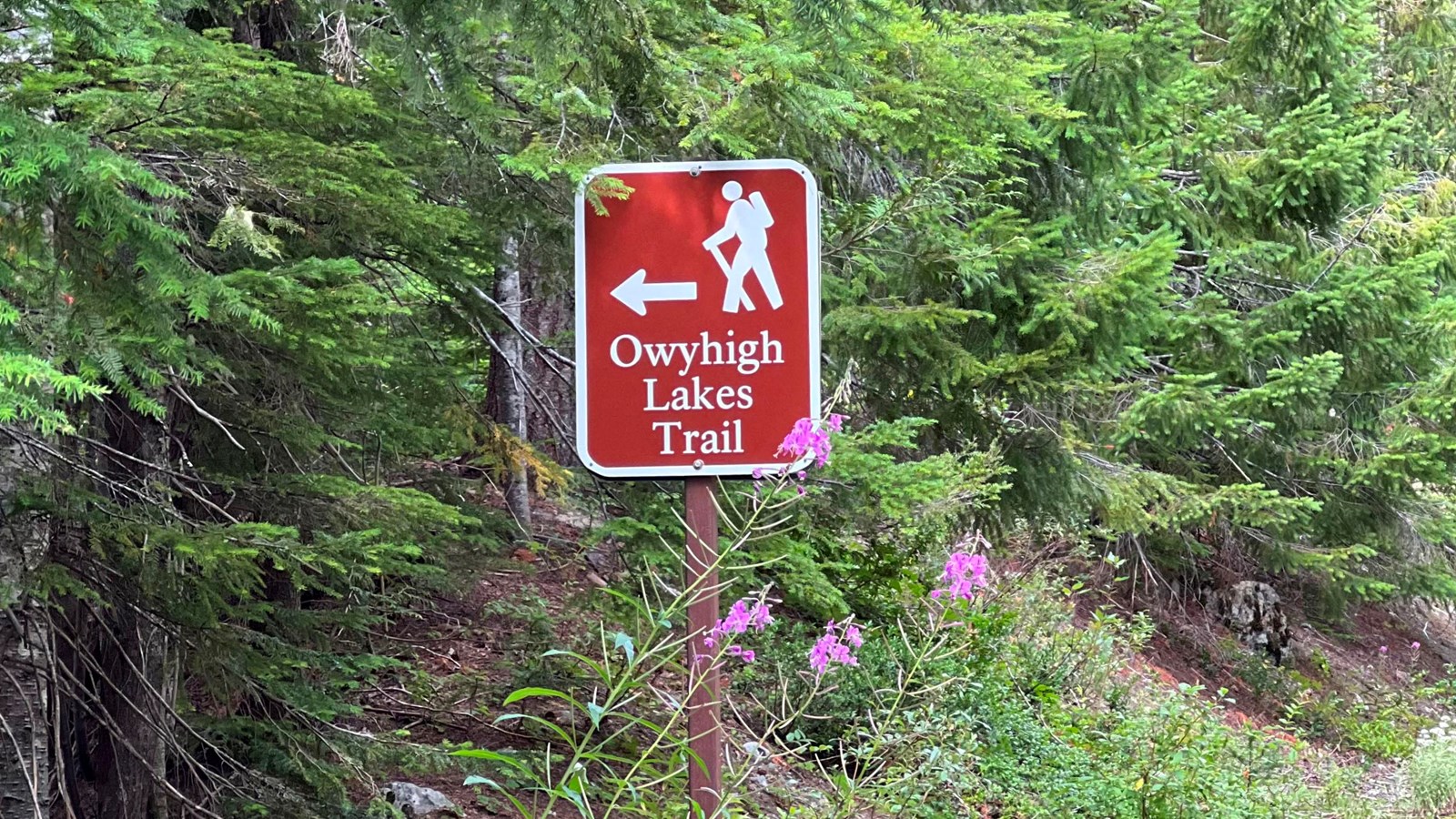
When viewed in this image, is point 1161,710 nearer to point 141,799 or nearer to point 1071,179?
point 1071,179

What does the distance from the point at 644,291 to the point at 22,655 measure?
81.0 inches

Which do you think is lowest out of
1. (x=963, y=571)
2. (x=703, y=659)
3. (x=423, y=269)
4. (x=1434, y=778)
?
(x=1434, y=778)

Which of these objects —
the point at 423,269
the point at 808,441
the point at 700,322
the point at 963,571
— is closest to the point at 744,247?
the point at 700,322

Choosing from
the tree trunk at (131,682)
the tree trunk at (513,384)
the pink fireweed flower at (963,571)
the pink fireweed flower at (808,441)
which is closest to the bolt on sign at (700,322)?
the pink fireweed flower at (808,441)

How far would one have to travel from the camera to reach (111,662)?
3.94 meters

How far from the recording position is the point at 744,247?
119 inches

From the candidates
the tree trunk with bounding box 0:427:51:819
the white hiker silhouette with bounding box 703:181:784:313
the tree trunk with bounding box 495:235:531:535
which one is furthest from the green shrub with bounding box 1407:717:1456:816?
the tree trunk with bounding box 0:427:51:819

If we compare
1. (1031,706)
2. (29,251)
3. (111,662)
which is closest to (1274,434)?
(1031,706)

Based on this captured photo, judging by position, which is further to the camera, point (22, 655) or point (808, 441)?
point (22, 655)

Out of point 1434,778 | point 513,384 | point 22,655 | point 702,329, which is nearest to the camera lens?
point 702,329

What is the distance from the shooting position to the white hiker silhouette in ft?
9.91

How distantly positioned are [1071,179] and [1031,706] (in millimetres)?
2963

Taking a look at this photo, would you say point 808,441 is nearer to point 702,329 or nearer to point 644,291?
point 702,329

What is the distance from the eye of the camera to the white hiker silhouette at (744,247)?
3.02m
